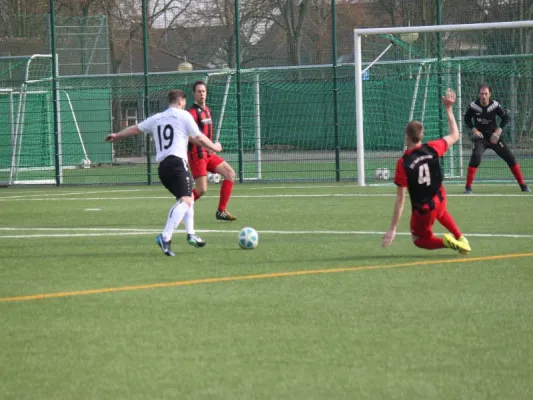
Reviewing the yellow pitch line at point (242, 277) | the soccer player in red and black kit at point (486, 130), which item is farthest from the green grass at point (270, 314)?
the soccer player in red and black kit at point (486, 130)

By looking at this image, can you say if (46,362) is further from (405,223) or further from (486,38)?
(486,38)

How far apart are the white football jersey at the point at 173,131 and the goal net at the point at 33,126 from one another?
568 inches

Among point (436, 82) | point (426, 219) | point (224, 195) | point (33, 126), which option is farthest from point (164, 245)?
point (33, 126)

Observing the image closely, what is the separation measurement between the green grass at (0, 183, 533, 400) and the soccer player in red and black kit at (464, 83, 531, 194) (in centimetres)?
499

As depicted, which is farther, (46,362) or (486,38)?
(486,38)

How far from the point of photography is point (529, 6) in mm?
23141

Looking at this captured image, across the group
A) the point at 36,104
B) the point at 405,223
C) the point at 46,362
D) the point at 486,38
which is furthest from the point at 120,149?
the point at 46,362

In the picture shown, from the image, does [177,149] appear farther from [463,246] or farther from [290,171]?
[290,171]

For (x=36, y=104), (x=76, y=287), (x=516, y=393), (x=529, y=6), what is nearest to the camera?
(x=516, y=393)

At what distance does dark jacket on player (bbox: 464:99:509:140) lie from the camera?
62.7 ft

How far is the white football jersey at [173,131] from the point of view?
11.7 meters

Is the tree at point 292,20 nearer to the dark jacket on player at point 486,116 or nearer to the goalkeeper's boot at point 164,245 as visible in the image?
the dark jacket on player at point 486,116

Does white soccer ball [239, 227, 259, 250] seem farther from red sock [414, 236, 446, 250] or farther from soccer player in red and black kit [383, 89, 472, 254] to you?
red sock [414, 236, 446, 250]

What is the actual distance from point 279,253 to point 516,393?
5.93 meters
